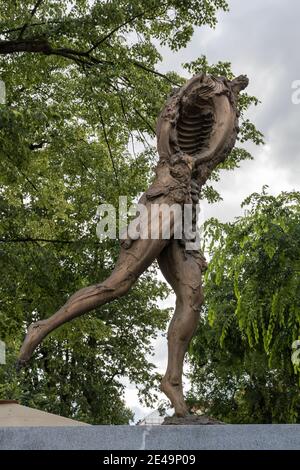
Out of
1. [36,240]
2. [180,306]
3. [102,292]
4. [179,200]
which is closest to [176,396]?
[180,306]

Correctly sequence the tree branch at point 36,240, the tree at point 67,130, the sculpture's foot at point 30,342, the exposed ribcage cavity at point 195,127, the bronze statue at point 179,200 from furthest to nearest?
the tree branch at point 36,240 → the tree at point 67,130 → the exposed ribcage cavity at point 195,127 → the bronze statue at point 179,200 → the sculpture's foot at point 30,342

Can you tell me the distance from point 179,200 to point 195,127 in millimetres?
827

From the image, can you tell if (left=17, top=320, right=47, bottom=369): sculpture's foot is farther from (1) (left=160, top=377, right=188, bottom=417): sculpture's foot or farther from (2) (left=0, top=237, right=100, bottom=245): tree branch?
(2) (left=0, top=237, right=100, bottom=245): tree branch

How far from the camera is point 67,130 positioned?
15.4m

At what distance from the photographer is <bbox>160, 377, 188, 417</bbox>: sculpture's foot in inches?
214

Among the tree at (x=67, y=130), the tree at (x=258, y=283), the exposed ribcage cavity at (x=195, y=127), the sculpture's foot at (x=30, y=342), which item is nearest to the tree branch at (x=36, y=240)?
the tree at (x=67, y=130)

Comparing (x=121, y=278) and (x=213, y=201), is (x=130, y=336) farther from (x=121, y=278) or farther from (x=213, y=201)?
(x=121, y=278)

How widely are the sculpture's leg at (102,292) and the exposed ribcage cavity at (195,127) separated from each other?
3.25ft

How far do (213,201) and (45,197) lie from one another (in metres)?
3.25

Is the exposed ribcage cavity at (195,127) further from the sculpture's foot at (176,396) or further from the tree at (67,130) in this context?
the tree at (67,130)

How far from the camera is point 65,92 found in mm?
16453

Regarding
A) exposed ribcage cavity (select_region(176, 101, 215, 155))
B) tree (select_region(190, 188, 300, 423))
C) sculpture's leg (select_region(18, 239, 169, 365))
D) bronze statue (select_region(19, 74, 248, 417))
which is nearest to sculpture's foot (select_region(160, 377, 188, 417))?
bronze statue (select_region(19, 74, 248, 417))

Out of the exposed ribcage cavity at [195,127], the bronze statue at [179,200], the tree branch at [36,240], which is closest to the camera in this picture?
the bronze statue at [179,200]

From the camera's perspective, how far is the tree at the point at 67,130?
43.3 ft
